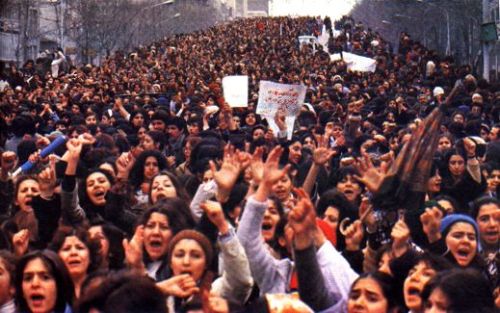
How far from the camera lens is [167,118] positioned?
15422 millimetres

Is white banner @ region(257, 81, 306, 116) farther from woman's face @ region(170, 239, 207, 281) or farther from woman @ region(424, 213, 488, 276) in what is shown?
woman's face @ region(170, 239, 207, 281)

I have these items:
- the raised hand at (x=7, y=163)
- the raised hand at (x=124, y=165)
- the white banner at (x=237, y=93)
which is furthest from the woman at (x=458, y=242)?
the white banner at (x=237, y=93)

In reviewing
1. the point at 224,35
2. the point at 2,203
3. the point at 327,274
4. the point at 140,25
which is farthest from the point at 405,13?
the point at 327,274

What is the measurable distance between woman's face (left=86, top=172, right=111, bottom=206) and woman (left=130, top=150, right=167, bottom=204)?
1.00 m

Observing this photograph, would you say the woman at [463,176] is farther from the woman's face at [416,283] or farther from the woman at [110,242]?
the woman's face at [416,283]

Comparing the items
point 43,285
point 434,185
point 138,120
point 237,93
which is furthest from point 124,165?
point 237,93

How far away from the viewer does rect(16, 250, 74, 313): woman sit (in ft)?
20.8

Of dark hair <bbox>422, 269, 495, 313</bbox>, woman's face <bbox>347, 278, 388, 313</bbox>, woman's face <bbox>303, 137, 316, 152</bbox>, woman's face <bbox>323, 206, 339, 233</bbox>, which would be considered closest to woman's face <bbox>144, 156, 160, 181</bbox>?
woman's face <bbox>323, 206, 339, 233</bbox>

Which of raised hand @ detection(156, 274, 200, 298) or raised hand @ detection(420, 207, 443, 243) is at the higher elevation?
raised hand @ detection(420, 207, 443, 243)

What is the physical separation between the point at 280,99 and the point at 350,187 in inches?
261

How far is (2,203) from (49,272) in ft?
14.6

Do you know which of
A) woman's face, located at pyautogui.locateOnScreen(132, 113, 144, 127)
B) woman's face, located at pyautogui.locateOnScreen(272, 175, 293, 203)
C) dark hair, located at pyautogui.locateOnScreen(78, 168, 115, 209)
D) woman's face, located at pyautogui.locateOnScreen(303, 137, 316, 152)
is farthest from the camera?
woman's face, located at pyautogui.locateOnScreen(132, 113, 144, 127)

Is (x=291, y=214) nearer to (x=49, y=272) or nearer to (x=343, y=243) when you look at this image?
(x=49, y=272)

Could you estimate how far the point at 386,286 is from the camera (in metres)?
6.31
